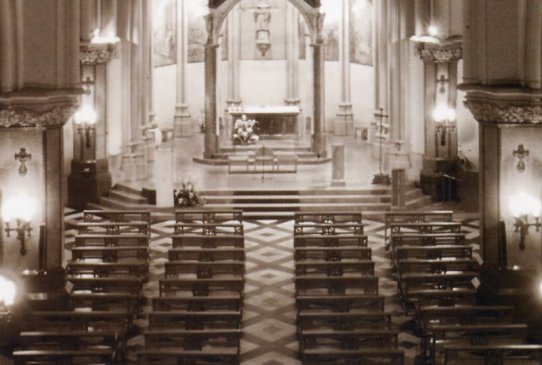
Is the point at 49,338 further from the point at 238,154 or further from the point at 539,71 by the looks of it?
the point at 238,154

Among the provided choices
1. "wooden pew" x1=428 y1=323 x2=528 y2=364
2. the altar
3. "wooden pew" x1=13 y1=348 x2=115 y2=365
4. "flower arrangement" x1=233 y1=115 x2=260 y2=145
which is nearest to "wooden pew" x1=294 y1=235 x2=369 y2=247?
"wooden pew" x1=428 y1=323 x2=528 y2=364

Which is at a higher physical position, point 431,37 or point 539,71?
point 431,37

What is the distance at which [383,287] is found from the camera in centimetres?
2097

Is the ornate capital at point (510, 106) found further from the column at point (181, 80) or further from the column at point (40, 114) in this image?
the column at point (181, 80)

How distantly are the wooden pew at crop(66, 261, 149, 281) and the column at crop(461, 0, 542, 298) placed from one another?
7.61 metres

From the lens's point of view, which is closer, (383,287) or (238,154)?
(383,287)

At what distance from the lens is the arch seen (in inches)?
1374

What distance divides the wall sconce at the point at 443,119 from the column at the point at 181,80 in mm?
16747

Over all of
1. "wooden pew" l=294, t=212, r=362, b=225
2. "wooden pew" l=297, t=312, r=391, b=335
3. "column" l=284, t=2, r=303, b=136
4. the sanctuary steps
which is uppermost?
"column" l=284, t=2, r=303, b=136

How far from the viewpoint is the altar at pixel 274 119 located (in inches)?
1527

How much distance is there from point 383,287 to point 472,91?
17.2ft

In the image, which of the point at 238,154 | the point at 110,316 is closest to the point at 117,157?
the point at 238,154

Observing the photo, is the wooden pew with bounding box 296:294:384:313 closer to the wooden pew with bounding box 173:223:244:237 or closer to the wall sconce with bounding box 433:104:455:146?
the wooden pew with bounding box 173:223:244:237

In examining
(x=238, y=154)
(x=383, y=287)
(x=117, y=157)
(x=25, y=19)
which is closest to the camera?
(x=25, y=19)
